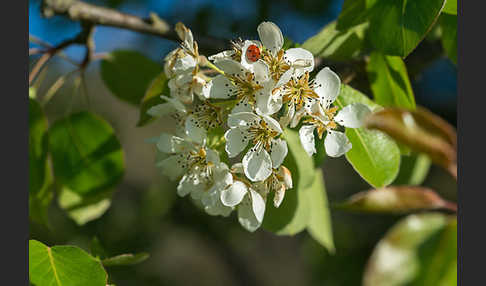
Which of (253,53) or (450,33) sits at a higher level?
(253,53)

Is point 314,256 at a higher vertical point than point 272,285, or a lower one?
higher

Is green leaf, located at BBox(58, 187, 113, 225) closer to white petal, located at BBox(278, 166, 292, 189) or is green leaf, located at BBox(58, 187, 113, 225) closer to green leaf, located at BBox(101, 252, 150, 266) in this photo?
green leaf, located at BBox(101, 252, 150, 266)

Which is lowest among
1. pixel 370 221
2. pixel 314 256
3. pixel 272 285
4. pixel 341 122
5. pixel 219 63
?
pixel 272 285

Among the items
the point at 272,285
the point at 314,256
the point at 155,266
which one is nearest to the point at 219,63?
the point at 314,256

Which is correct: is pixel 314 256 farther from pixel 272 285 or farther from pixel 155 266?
pixel 272 285

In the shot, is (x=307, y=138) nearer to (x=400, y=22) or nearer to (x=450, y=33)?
(x=400, y=22)

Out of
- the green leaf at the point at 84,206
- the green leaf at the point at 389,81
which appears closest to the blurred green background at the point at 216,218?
the green leaf at the point at 84,206

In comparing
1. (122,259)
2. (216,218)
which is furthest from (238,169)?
(216,218)
